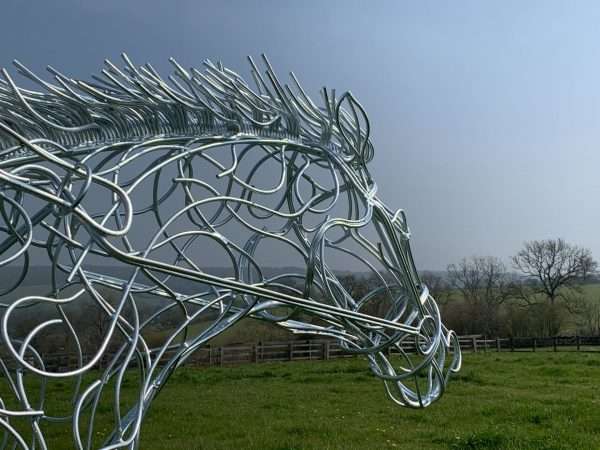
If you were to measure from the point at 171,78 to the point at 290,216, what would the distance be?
1026mm

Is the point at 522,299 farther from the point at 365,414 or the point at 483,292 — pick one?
the point at 365,414

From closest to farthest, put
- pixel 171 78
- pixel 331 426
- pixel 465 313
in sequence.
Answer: pixel 171 78, pixel 331 426, pixel 465 313

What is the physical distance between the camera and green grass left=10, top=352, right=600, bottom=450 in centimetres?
715

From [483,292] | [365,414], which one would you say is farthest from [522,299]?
[365,414]

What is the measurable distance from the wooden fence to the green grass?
4152mm

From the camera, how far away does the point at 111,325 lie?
2646mm

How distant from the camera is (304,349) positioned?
20562mm

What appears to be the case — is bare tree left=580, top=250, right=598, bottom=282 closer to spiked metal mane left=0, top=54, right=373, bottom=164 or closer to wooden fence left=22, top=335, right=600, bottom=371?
wooden fence left=22, top=335, right=600, bottom=371

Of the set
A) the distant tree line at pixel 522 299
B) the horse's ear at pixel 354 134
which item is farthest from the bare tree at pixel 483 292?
the horse's ear at pixel 354 134

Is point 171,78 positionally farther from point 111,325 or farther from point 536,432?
point 536,432

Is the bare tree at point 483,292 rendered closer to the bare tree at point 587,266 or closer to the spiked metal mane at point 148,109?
the bare tree at point 587,266

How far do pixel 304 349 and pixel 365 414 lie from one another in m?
11.7

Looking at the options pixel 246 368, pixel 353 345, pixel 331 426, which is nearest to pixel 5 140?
pixel 353 345

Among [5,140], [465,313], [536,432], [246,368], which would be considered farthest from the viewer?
[465,313]
